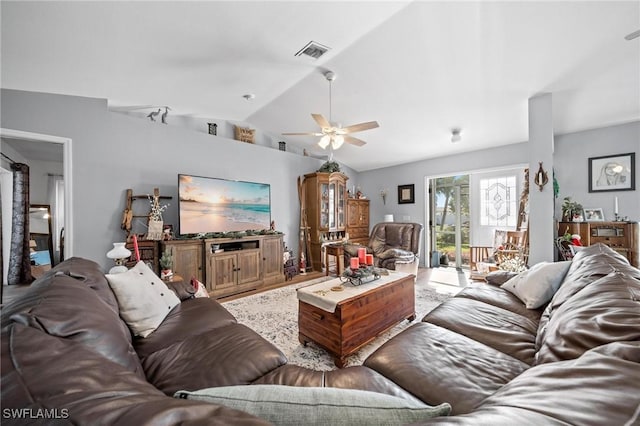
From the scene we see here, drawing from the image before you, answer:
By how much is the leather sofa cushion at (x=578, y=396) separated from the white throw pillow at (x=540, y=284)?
4.59ft

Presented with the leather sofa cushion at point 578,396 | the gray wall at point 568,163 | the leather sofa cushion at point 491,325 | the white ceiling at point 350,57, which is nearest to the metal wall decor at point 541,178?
the gray wall at point 568,163

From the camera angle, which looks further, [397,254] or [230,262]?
[397,254]

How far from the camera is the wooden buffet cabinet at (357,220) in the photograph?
5.73m

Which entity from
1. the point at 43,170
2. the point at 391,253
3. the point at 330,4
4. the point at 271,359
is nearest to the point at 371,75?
the point at 330,4

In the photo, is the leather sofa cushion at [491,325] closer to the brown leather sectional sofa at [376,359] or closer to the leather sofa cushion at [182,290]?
the brown leather sectional sofa at [376,359]

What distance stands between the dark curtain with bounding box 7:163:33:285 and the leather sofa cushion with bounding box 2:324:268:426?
4.85 metres

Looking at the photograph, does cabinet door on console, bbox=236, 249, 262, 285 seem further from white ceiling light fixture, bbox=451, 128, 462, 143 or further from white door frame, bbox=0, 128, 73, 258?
white ceiling light fixture, bbox=451, 128, 462, 143

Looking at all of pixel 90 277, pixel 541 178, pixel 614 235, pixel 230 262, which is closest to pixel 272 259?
pixel 230 262

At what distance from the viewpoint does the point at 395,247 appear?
14.9 feet

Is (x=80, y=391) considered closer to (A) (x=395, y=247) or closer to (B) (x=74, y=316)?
(B) (x=74, y=316)

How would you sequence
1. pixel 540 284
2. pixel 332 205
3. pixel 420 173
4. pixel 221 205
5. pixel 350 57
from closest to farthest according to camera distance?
pixel 540 284 < pixel 350 57 < pixel 221 205 < pixel 332 205 < pixel 420 173

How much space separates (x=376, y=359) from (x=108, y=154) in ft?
13.0

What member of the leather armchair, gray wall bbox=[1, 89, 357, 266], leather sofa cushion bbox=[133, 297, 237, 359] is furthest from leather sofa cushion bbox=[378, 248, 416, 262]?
gray wall bbox=[1, 89, 357, 266]

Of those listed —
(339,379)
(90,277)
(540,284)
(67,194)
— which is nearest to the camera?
(339,379)
